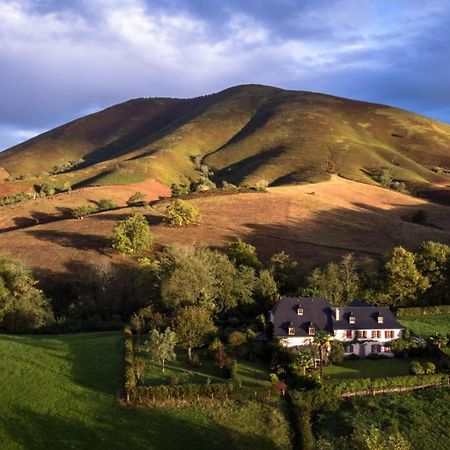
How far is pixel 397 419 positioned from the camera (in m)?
41.6

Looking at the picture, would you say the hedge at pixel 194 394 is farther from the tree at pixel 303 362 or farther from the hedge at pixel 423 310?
the hedge at pixel 423 310

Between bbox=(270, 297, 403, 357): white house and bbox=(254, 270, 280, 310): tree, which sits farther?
bbox=(254, 270, 280, 310): tree

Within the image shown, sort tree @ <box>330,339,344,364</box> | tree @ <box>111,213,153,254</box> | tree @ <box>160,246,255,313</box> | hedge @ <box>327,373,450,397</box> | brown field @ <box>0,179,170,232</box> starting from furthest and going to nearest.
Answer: brown field @ <box>0,179,170,232</box> < tree @ <box>111,213,153,254</box> < tree @ <box>160,246,255,313</box> < tree @ <box>330,339,344,364</box> < hedge @ <box>327,373,450,397</box>

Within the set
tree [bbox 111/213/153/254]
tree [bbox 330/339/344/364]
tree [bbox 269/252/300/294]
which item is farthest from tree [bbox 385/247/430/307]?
tree [bbox 111/213/153/254]

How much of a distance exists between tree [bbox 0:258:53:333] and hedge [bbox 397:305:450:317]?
4222cm

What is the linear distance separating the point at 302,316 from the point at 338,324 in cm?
370

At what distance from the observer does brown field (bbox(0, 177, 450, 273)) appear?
308 ft

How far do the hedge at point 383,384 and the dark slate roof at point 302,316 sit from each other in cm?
1095

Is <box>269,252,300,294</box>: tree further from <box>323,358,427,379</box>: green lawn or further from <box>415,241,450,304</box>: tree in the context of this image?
<box>323,358,427,379</box>: green lawn

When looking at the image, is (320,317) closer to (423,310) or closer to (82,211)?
(423,310)

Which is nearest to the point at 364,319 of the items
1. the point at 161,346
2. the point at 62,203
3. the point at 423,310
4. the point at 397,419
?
the point at 423,310

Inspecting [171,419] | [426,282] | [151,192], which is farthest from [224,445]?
[151,192]

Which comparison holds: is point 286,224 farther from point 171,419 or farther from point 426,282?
point 171,419

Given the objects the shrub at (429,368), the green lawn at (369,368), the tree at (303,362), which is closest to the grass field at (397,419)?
the shrub at (429,368)
